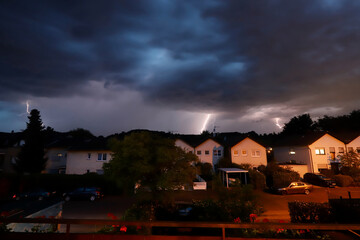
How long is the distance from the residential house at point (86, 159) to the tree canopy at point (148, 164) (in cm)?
2541

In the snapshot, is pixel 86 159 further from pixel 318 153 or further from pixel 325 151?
pixel 325 151

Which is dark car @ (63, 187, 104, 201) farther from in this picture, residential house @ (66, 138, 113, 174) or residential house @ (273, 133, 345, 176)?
residential house @ (273, 133, 345, 176)

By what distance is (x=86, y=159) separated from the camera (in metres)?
35.9

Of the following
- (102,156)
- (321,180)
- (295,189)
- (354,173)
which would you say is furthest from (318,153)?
(102,156)

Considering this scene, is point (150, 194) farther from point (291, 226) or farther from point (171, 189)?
point (291, 226)

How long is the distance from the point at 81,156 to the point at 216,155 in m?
25.0

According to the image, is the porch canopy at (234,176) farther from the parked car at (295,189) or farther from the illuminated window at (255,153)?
the illuminated window at (255,153)

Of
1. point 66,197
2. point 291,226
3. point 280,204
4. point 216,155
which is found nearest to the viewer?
point 291,226

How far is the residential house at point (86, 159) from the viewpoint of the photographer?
35688mm

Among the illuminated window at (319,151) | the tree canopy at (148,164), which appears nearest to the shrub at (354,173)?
the illuminated window at (319,151)

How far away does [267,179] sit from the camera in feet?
104

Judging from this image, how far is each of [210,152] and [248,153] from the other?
709cm

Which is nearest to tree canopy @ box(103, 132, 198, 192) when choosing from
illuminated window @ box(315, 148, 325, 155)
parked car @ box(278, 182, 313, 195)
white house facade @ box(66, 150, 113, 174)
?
parked car @ box(278, 182, 313, 195)

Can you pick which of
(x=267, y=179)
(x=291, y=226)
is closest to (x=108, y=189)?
(x=267, y=179)
